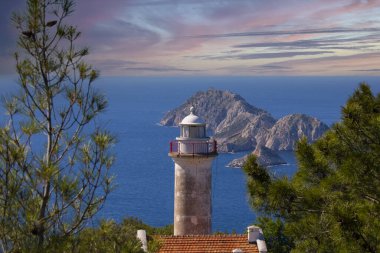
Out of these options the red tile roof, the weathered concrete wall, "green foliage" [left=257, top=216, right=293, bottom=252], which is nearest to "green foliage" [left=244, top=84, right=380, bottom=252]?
the red tile roof

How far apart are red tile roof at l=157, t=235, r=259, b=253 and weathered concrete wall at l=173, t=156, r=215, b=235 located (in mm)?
1522

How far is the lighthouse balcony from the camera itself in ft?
58.9

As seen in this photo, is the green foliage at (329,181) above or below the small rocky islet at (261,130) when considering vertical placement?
below

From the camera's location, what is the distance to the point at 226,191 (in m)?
92.2

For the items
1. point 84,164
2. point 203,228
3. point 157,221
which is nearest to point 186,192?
point 203,228

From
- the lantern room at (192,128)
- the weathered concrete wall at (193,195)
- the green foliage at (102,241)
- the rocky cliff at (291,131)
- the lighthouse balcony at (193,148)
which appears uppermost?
the rocky cliff at (291,131)

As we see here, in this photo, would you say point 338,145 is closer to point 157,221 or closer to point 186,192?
point 186,192

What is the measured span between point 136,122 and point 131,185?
83717 mm

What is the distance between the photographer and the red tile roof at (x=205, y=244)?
15.9 m

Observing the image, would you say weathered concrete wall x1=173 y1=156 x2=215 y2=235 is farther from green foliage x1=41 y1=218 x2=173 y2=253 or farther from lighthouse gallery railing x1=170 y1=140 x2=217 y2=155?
green foliage x1=41 y1=218 x2=173 y2=253

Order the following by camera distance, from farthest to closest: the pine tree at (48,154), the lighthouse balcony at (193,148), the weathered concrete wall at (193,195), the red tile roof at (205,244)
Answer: the lighthouse balcony at (193,148), the weathered concrete wall at (193,195), the red tile roof at (205,244), the pine tree at (48,154)

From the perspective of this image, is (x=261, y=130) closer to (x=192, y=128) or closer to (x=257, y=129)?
(x=257, y=129)

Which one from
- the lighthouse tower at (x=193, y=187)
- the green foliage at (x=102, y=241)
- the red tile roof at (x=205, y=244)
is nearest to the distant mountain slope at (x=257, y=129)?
the lighthouse tower at (x=193, y=187)

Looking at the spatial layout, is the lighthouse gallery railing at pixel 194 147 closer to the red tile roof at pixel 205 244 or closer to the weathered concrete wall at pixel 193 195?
the weathered concrete wall at pixel 193 195
